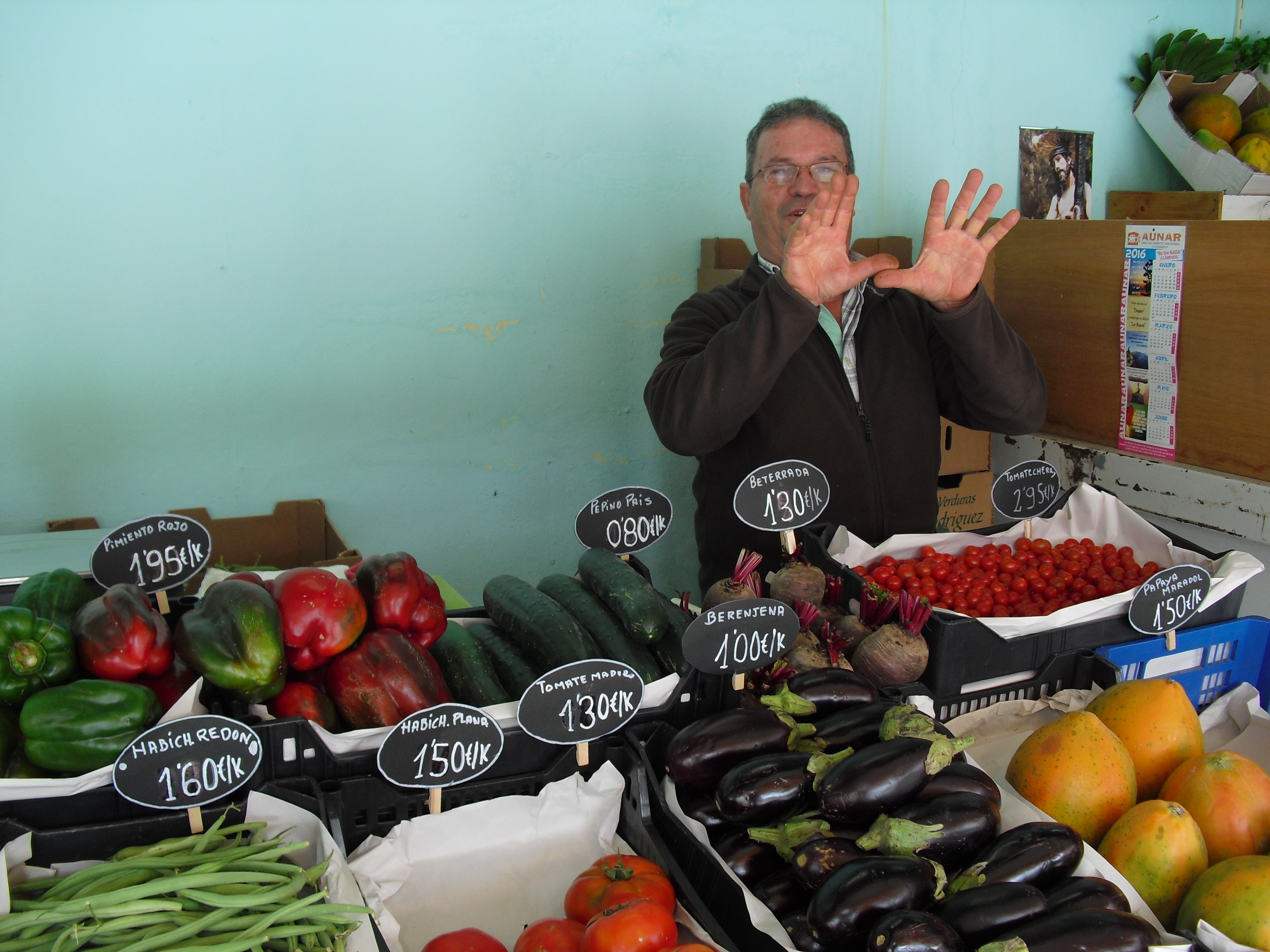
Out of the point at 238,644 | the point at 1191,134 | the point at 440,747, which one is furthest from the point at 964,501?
the point at 238,644

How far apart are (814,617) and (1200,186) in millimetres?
3047

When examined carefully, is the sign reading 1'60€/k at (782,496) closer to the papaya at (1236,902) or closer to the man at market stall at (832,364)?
the man at market stall at (832,364)

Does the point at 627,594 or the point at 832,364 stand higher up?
the point at 832,364

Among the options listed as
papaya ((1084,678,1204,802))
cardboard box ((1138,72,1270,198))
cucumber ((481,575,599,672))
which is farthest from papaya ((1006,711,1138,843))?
cardboard box ((1138,72,1270,198))

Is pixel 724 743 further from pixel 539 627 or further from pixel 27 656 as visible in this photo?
pixel 27 656

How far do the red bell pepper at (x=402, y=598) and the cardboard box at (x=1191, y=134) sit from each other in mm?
3363

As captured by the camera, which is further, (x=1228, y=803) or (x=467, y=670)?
(x=467, y=670)

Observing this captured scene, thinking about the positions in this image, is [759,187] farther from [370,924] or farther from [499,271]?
[370,924]

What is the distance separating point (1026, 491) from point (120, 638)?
187cm

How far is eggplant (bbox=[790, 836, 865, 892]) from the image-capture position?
3.53ft

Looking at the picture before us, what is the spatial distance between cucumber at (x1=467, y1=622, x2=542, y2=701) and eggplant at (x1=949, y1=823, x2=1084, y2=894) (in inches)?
26.5

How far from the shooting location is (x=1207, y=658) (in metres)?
1.83

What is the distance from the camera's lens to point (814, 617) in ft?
5.58

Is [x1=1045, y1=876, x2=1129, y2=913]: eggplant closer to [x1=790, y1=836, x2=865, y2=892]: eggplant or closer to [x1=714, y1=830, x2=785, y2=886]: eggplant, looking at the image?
[x1=790, y1=836, x2=865, y2=892]: eggplant
